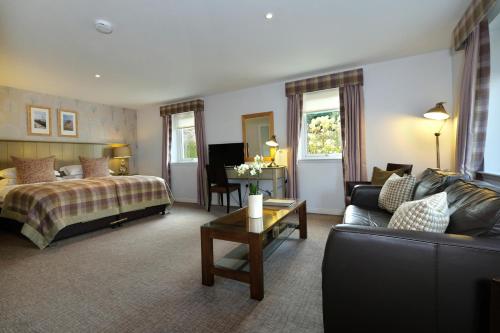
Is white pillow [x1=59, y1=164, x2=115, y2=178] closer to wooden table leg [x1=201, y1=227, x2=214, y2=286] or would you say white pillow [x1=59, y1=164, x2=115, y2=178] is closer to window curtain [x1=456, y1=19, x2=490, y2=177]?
wooden table leg [x1=201, y1=227, x2=214, y2=286]

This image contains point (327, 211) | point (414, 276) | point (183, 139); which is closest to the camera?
point (414, 276)

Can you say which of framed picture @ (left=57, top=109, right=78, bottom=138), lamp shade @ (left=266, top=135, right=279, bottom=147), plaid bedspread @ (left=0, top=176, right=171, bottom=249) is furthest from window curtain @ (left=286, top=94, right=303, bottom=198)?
framed picture @ (left=57, top=109, right=78, bottom=138)

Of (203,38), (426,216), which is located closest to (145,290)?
(426,216)

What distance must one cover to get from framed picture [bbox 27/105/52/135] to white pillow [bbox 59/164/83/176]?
779 millimetres

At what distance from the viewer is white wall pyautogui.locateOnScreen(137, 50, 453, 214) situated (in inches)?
134

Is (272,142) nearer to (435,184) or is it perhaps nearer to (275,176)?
(275,176)

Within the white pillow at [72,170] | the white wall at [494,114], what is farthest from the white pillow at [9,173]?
the white wall at [494,114]

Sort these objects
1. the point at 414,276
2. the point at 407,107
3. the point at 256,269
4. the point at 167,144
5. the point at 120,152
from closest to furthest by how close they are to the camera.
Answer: the point at 414,276, the point at 256,269, the point at 407,107, the point at 120,152, the point at 167,144

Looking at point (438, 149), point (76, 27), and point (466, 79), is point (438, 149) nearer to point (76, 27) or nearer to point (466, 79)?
point (466, 79)

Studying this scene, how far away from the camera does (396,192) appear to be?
91.1 inches

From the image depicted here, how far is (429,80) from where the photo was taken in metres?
3.42

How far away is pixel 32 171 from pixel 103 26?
2.91 metres

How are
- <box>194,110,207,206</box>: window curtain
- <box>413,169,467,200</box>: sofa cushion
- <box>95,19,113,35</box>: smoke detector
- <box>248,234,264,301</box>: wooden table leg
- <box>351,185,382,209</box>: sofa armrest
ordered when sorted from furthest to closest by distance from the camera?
<box>194,110,207,206</box>: window curtain < <box>351,185,382,209</box>: sofa armrest < <box>95,19,113,35</box>: smoke detector < <box>413,169,467,200</box>: sofa cushion < <box>248,234,264,301</box>: wooden table leg

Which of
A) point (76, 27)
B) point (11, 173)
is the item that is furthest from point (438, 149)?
point (11, 173)
